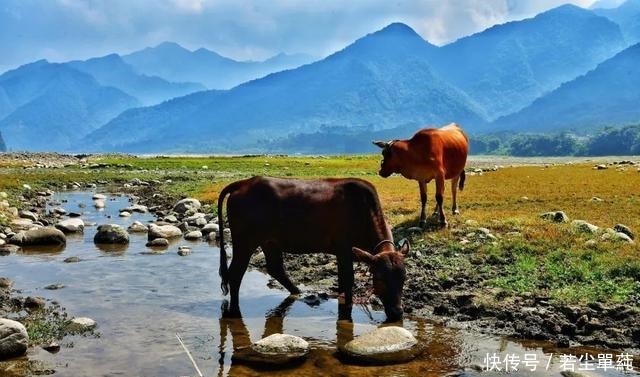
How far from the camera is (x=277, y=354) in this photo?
11055 mm

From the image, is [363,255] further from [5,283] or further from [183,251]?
[183,251]

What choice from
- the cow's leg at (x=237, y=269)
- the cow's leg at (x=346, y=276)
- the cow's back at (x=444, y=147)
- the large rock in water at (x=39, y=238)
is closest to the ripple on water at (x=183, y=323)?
the cow's leg at (x=346, y=276)

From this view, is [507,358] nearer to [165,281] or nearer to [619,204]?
[165,281]

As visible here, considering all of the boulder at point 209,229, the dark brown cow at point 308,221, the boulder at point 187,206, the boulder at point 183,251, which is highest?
the dark brown cow at point 308,221

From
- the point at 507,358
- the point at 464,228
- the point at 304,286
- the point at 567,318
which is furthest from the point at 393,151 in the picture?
the point at 507,358

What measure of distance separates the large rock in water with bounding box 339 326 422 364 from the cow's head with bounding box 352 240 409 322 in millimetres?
1471

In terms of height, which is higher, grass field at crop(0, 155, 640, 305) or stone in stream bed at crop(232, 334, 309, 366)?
grass field at crop(0, 155, 640, 305)

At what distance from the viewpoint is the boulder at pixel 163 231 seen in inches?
974

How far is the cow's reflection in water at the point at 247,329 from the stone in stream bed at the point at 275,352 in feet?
0.25

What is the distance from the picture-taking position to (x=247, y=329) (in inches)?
524

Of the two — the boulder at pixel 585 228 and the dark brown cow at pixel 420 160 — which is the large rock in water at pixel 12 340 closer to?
the dark brown cow at pixel 420 160

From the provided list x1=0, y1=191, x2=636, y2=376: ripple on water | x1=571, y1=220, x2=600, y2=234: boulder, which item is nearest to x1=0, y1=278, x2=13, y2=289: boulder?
x1=0, y1=191, x2=636, y2=376: ripple on water

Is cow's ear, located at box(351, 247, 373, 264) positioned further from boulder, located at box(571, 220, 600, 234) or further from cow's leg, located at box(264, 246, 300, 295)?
boulder, located at box(571, 220, 600, 234)

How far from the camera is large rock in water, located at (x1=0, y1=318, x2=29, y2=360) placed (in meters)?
10.9
